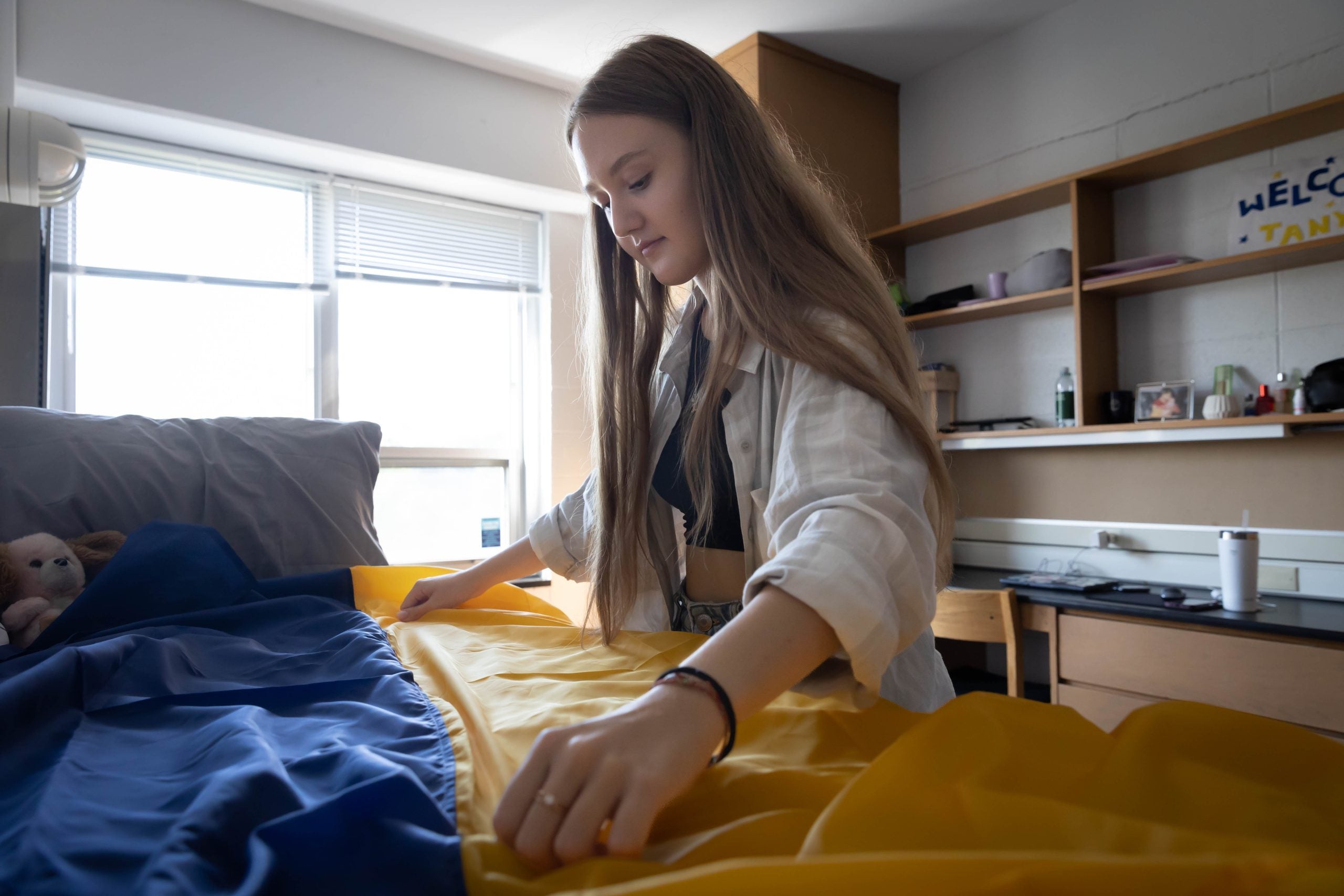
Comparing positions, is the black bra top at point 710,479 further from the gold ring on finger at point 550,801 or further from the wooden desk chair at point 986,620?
the wooden desk chair at point 986,620

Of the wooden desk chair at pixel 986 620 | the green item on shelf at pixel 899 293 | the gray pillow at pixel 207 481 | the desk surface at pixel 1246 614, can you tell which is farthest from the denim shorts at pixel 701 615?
the green item on shelf at pixel 899 293

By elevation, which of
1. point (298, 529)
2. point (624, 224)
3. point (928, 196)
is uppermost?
point (928, 196)

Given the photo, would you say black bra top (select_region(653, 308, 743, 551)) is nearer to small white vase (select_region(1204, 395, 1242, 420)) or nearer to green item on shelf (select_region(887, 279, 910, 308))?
small white vase (select_region(1204, 395, 1242, 420))

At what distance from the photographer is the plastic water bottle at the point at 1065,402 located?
2818mm

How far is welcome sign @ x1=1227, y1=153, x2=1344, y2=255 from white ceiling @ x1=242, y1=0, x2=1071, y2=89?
Answer: 1.07 metres

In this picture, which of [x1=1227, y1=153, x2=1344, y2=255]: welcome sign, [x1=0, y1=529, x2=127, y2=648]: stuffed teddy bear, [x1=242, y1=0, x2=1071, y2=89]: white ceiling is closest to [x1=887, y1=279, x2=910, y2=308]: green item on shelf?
[x1=242, y1=0, x2=1071, y2=89]: white ceiling

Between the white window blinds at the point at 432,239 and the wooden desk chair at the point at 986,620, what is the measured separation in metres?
2.48

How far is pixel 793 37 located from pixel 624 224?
2591mm

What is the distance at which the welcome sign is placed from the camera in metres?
2.26

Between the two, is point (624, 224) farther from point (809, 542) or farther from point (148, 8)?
point (148, 8)

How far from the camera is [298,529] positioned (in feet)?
5.11

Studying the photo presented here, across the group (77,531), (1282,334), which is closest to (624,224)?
(77,531)

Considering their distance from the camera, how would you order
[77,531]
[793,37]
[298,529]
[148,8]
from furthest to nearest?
[793,37]
[148,8]
[298,529]
[77,531]

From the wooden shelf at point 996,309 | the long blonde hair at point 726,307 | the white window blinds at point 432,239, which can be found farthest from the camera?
the white window blinds at point 432,239
